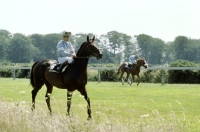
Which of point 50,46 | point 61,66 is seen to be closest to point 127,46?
point 50,46

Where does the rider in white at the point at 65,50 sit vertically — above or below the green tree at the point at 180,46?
below

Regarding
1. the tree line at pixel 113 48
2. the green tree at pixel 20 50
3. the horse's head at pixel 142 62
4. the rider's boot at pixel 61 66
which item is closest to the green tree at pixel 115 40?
the tree line at pixel 113 48

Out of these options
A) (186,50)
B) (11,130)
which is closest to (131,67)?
(11,130)

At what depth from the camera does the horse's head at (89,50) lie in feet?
39.2

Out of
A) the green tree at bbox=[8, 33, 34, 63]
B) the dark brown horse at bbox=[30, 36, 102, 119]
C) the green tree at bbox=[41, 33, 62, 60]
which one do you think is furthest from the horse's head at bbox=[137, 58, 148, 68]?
the green tree at bbox=[8, 33, 34, 63]

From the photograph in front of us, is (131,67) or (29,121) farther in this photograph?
(131,67)

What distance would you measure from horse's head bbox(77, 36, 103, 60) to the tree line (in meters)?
72.3

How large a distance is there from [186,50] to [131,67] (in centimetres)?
7679

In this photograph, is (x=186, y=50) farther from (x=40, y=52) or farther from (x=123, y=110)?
(x=123, y=110)

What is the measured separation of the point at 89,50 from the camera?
12.0 meters

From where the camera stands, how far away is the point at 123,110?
44.0ft

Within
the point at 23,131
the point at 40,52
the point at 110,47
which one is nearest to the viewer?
the point at 23,131

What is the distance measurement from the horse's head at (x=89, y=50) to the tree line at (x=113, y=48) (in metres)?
72.3

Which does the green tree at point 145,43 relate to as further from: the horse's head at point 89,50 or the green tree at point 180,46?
the horse's head at point 89,50
